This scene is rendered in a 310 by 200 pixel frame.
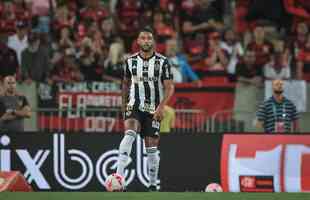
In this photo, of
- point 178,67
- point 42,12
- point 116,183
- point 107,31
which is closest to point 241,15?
point 178,67

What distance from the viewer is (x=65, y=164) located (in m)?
17.8

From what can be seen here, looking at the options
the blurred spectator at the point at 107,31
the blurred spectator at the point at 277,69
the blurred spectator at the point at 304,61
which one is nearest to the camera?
the blurred spectator at the point at 277,69

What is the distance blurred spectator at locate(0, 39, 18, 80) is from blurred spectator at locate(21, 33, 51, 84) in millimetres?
279

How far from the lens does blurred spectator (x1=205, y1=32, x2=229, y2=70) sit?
21.8 m

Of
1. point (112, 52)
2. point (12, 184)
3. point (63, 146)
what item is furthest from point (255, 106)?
point (12, 184)

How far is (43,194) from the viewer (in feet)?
44.4

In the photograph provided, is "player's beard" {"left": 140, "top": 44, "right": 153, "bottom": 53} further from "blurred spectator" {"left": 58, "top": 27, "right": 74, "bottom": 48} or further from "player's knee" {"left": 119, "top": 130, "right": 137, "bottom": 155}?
"blurred spectator" {"left": 58, "top": 27, "right": 74, "bottom": 48}

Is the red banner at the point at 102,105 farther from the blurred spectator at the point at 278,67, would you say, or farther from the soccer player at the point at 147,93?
the soccer player at the point at 147,93

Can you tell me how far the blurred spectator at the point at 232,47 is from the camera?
22.1 meters

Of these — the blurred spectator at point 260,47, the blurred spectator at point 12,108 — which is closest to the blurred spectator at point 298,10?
the blurred spectator at point 260,47

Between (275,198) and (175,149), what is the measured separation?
4726 mm

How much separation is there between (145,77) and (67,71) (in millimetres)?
6599

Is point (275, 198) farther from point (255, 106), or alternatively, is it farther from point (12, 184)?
point (255, 106)

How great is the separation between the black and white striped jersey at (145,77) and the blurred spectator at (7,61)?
664 cm
